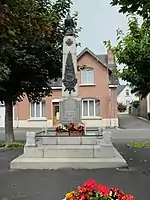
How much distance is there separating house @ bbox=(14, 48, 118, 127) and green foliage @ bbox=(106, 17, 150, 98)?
15.2 metres

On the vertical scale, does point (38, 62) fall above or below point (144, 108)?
above

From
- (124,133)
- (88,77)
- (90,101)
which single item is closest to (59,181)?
(124,133)

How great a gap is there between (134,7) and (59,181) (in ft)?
14.7

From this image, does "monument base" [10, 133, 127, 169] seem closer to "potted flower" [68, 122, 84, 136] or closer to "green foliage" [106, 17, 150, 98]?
"potted flower" [68, 122, 84, 136]

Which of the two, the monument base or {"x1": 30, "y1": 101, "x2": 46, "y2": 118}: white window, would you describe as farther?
{"x1": 30, "y1": 101, "x2": 46, "y2": 118}: white window

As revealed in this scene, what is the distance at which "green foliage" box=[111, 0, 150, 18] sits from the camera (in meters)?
6.90

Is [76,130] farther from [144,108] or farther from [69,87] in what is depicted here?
[144,108]

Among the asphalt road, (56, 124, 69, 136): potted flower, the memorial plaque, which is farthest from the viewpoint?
the asphalt road

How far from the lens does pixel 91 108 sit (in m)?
37.4

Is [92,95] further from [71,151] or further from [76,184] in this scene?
[76,184]

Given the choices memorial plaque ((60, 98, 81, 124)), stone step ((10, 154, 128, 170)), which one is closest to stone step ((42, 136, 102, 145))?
stone step ((10, 154, 128, 170))

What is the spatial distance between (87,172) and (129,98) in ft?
219

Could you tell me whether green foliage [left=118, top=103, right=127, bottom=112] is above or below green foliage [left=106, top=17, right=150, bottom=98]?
below

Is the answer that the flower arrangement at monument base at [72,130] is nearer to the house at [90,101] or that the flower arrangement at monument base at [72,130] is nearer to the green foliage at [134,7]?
the green foliage at [134,7]
